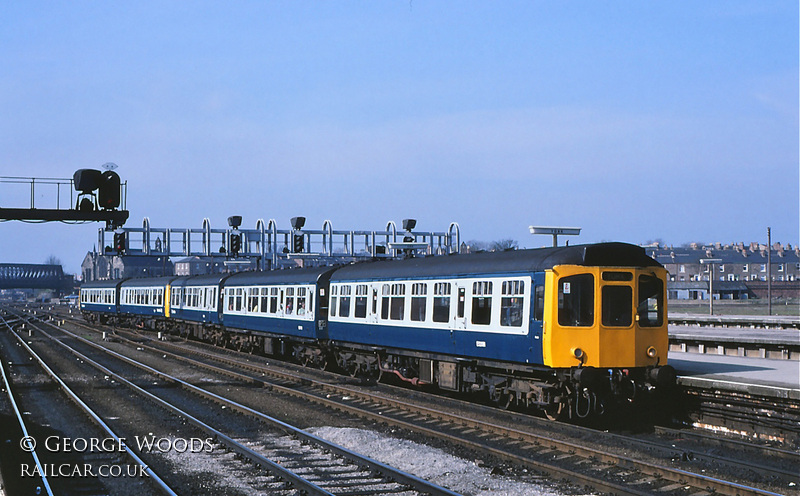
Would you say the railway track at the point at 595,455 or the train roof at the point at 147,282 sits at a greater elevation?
the train roof at the point at 147,282

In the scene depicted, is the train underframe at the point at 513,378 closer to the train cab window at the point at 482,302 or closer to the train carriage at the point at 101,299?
the train cab window at the point at 482,302

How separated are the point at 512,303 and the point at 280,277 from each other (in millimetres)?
16147

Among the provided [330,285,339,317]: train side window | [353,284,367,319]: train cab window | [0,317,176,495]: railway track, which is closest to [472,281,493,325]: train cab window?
[353,284,367,319]: train cab window

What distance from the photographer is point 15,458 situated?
1335cm

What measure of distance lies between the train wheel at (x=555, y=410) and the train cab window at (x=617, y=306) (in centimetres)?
199

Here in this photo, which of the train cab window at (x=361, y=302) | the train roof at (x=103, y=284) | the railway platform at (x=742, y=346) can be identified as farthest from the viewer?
the train roof at (x=103, y=284)

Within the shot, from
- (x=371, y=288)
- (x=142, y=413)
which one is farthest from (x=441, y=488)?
(x=371, y=288)

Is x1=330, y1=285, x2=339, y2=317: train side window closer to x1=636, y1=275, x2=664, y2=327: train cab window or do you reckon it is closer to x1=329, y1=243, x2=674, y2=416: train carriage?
x1=329, y1=243, x2=674, y2=416: train carriage

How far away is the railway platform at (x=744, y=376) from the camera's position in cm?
1396

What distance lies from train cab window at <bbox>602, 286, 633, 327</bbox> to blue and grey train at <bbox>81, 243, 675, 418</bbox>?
0.02 m

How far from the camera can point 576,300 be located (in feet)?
49.4

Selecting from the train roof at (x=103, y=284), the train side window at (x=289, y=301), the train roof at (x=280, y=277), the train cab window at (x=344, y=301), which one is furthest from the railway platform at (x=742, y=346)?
the train roof at (x=103, y=284)

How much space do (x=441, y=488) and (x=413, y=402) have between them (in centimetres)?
877

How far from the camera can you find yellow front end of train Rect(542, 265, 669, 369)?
14867mm
